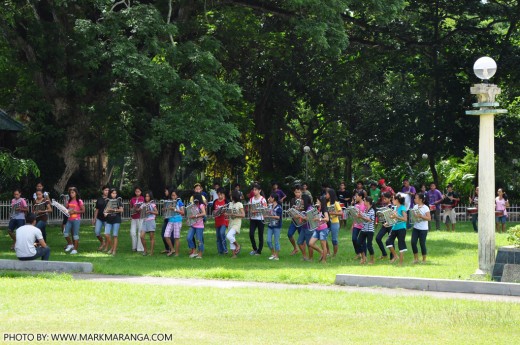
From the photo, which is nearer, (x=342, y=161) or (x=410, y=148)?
(x=410, y=148)

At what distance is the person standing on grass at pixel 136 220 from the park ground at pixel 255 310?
3.97 metres

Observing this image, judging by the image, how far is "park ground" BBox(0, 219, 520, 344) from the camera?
11.8 metres

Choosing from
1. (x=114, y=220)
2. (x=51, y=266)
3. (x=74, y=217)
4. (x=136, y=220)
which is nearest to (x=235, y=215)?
(x=136, y=220)

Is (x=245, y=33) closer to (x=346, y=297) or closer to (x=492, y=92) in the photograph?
(x=492, y=92)

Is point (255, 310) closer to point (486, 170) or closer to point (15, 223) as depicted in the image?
point (486, 170)

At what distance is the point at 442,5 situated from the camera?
3906cm

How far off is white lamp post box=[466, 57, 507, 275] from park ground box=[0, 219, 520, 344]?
863mm

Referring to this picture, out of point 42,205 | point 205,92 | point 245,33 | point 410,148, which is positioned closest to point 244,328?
point 42,205

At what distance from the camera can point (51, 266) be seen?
19578 millimetres

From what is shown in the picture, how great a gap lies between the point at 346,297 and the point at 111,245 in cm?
1205

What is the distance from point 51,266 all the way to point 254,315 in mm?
7582

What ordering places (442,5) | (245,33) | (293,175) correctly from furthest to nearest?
1. (293,175)
2. (442,5)
3. (245,33)

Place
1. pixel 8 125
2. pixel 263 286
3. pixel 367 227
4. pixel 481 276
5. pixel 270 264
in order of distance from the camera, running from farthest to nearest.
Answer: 1. pixel 8 125
2. pixel 367 227
3. pixel 270 264
4. pixel 481 276
5. pixel 263 286

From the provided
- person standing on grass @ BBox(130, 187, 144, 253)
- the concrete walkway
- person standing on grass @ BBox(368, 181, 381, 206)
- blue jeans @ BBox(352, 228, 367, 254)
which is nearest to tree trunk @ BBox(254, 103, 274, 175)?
person standing on grass @ BBox(368, 181, 381, 206)
